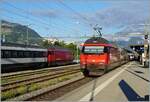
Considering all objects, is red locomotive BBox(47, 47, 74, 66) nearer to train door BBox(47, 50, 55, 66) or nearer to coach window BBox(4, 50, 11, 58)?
train door BBox(47, 50, 55, 66)

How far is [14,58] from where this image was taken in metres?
36.6

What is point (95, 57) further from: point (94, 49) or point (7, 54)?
point (7, 54)

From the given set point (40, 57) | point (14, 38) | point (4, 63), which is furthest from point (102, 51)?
point (14, 38)

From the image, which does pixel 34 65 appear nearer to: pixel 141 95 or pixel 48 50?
pixel 48 50

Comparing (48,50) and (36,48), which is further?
(48,50)

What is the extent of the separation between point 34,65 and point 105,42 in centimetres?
1678

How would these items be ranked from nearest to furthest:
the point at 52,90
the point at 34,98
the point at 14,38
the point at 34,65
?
the point at 34,98
the point at 52,90
the point at 34,65
the point at 14,38

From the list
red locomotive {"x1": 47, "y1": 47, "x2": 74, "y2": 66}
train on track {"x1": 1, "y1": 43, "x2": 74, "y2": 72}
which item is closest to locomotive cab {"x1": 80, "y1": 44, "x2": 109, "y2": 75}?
train on track {"x1": 1, "y1": 43, "x2": 74, "y2": 72}

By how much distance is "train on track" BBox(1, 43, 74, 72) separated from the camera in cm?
3484

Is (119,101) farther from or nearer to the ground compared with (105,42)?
nearer to the ground

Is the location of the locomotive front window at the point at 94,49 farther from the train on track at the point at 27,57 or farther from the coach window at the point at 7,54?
the coach window at the point at 7,54

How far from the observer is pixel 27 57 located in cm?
4125

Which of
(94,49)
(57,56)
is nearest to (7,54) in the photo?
(94,49)

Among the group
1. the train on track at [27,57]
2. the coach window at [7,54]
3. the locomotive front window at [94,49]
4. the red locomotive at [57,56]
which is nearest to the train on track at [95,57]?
the locomotive front window at [94,49]
